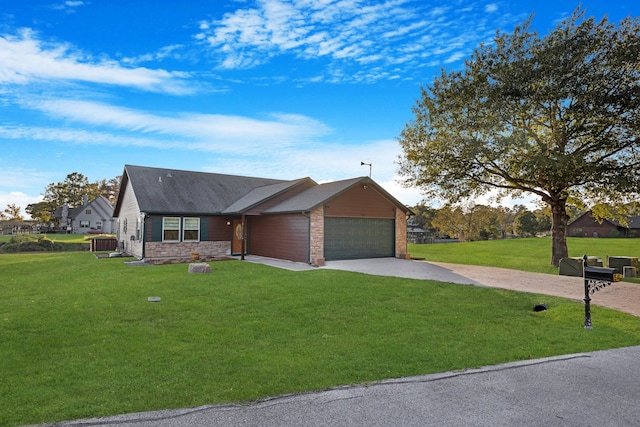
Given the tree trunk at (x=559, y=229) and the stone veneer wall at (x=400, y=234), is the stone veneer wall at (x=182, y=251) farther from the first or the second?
the tree trunk at (x=559, y=229)

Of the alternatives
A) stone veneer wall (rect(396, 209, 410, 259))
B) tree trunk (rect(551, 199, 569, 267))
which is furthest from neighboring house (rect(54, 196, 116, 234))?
tree trunk (rect(551, 199, 569, 267))

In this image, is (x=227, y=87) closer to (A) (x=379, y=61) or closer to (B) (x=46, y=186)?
(A) (x=379, y=61)

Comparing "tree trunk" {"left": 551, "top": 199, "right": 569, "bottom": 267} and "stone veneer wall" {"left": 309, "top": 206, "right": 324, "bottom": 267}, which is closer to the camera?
"stone veneer wall" {"left": 309, "top": 206, "right": 324, "bottom": 267}

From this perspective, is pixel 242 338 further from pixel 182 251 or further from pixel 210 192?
pixel 210 192

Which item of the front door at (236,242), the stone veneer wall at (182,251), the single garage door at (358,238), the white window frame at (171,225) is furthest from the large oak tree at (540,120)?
the white window frame at (171,225)

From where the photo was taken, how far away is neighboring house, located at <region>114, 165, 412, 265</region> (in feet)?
60.3

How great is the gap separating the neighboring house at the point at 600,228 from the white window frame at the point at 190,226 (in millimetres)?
55212

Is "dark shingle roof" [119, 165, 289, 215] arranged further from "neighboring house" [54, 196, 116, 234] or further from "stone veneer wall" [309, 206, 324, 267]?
"neighboring house" [54, 196, 116, 234]

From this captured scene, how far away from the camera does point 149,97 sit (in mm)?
18109

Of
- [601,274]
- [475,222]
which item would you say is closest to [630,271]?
[601,274]

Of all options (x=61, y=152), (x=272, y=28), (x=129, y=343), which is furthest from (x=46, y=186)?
(x=129, y=343)

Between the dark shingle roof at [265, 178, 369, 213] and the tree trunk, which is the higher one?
the dark shingle roof at [265, 178, 369, 213]

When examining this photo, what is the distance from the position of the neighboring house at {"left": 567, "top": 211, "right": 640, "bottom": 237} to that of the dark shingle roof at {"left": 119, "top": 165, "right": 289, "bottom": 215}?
5235 cm

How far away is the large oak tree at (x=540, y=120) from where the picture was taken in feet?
49.0
